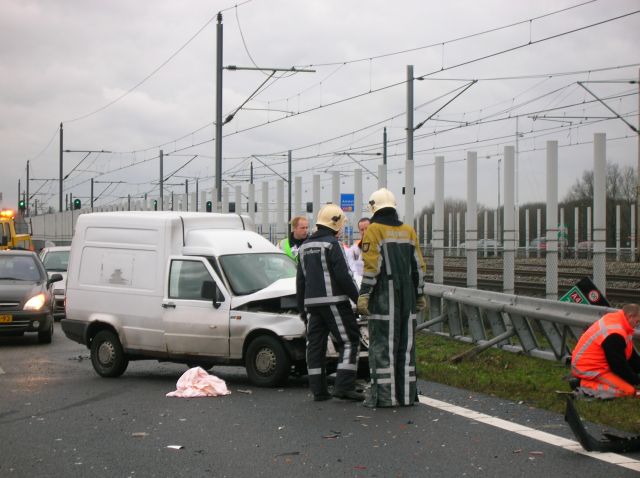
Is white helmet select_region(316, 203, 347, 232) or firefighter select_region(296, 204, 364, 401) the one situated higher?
white helmet select_region(316, 203, 347, 232)

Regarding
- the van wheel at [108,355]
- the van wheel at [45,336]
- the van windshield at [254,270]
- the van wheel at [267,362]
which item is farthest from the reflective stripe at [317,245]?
the van wheel at [45,336]

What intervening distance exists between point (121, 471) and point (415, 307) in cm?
363

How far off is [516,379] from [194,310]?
12.1 feet

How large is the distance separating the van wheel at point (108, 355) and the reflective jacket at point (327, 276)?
332cm

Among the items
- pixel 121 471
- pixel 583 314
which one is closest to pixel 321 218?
pixel 583 314

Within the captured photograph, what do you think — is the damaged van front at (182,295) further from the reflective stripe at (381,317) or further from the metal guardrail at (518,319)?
the metal guardrail at (518,319)

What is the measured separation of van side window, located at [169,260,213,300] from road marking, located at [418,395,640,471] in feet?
10.3

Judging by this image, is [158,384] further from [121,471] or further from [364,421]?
[121,471]

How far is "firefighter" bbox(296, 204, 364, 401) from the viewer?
988cm

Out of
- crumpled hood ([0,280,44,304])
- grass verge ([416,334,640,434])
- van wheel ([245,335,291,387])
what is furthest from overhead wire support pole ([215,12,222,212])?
van wheel ([245,335,291,387])

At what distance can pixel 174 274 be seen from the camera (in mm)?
12148

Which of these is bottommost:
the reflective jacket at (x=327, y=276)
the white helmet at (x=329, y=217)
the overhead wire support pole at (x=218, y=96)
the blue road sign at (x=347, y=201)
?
the reflective jacket at (x=327, y=276)

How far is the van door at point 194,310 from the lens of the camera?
37.8ft

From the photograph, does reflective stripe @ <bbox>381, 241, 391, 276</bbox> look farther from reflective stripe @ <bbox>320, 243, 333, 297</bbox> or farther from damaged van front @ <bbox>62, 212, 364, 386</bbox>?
→ damaged van front @ <bbox>62, 212, 364, 386</bbox>
